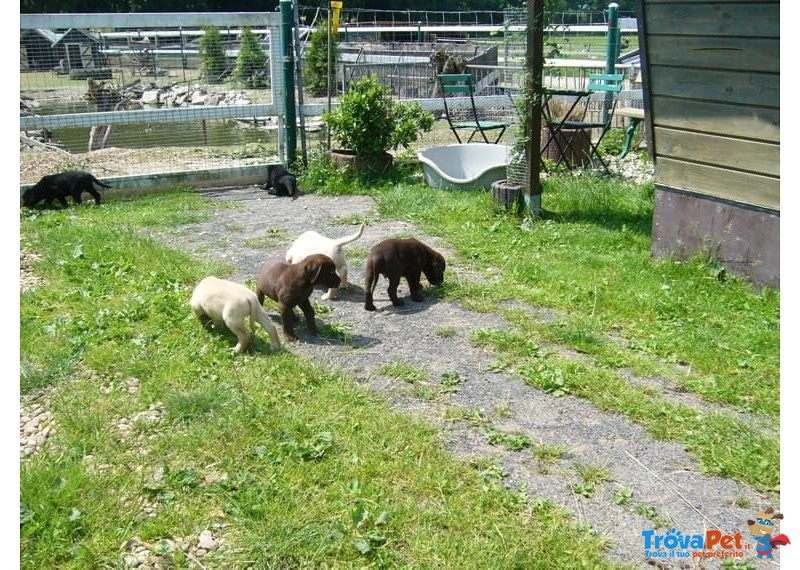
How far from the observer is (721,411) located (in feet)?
16.1

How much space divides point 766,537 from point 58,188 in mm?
9770

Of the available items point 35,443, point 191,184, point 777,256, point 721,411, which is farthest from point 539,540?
point 191,184

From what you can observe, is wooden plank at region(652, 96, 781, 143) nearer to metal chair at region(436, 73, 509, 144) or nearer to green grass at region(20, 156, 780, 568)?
green grass at region(20, 156, 780, 568)

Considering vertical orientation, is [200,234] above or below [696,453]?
above

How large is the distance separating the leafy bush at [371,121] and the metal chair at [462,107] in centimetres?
88

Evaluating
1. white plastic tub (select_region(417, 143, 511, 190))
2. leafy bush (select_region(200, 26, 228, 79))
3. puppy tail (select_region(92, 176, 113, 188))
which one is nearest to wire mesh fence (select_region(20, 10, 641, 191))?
leafy bush (select_region(200, 26, 228, 79))

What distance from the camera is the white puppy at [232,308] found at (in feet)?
18.5

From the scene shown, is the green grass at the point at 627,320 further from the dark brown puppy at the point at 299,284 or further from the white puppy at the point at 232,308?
the white puppy at the point at 232,308

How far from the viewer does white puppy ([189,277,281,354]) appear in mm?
5629

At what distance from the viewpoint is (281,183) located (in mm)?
11375

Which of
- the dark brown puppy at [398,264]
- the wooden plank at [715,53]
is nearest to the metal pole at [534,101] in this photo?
the wooden plank at [715,53]

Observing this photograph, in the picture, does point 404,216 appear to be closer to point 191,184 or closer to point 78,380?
point 191,184

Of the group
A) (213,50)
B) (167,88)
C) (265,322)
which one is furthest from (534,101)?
(167,88)

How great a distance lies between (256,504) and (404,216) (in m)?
6.24
